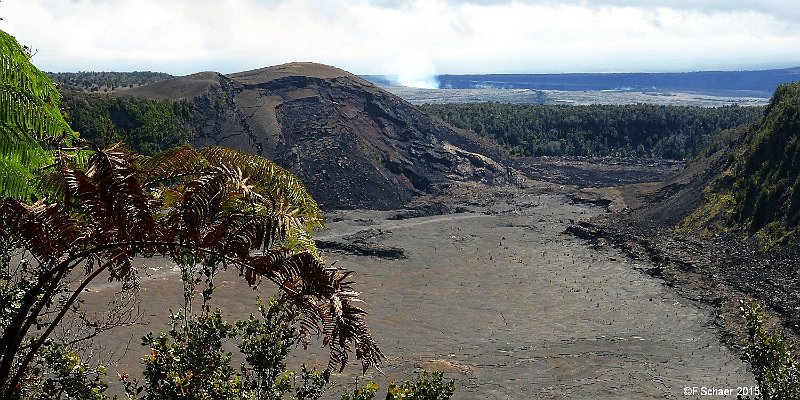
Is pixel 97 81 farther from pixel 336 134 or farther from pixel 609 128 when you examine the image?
pixel 609 128

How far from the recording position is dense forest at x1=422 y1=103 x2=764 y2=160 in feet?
260

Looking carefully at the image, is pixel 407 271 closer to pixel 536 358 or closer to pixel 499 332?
pixel 499 332

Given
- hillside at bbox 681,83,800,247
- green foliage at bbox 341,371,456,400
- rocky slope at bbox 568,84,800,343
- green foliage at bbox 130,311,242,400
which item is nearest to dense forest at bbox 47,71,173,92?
rocky slope at bbox 568,84,800,343

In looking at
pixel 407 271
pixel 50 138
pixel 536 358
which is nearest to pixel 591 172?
pixel 407 271

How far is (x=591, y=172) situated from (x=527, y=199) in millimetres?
12646

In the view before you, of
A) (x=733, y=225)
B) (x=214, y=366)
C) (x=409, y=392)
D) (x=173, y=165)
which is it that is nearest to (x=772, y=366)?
(x=409, y=392)

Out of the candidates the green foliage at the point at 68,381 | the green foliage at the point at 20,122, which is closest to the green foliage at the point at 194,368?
the green foliage at the point at 68,381

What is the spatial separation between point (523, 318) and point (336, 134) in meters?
33.2

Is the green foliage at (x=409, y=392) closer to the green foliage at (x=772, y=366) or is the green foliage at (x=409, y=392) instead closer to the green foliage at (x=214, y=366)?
the green foliage at (x=214, y=366)

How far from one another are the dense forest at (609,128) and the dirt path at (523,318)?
39.2m

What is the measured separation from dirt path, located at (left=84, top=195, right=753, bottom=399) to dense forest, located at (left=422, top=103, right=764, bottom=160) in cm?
3918

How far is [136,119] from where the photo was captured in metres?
53.3

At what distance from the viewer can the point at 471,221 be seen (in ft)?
156

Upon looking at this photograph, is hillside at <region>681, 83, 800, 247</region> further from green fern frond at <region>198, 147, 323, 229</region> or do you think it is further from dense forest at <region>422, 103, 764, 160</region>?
green fern frond at <region>198, 147, 323, 229</region>
